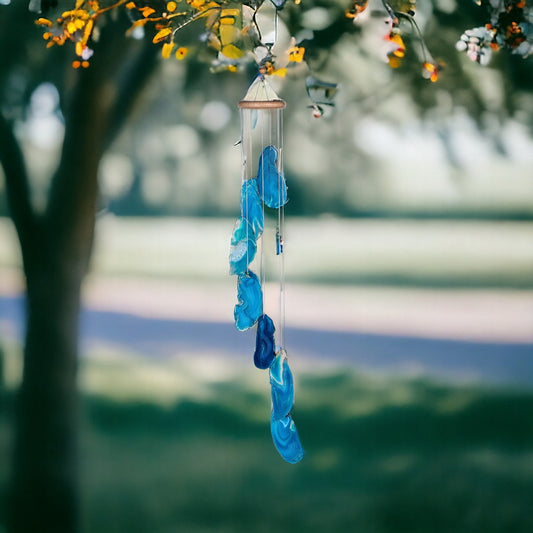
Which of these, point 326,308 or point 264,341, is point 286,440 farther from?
point 326,308

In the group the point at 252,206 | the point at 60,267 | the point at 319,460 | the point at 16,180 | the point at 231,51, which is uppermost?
the point at 231,51

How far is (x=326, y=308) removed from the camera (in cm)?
266

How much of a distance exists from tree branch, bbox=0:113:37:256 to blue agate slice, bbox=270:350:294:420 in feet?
4.12

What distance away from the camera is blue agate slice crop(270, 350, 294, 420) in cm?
173

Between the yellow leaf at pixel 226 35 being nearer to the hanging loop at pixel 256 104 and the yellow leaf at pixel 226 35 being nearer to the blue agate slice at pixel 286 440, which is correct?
the hanging loop at pixel 256 104

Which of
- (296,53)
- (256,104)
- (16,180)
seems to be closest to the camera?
(256,104)

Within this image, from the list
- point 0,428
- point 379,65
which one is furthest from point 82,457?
point 379,65

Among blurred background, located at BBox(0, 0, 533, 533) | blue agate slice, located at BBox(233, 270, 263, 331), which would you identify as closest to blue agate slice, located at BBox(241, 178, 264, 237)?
blue agate slice, located at BBox(233, 270, 263, 331)

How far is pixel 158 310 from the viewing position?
2.75 meters

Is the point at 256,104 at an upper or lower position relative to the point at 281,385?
upper

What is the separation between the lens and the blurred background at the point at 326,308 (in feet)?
8.18

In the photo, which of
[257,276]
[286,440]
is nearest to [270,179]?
[257,276]

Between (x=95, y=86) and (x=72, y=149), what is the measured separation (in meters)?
0.23

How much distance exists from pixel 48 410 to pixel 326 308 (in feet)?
3.59
